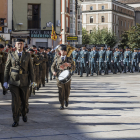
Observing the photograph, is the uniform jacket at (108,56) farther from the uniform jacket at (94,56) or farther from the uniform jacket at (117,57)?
the uniform jacket at (94,56)

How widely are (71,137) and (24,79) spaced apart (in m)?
1.88

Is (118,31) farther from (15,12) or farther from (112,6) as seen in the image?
(15,12)

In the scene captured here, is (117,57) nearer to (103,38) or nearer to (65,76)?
(65,76)

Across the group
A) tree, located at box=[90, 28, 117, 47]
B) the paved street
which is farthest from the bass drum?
tree, located at box=[90, 28, 117, 47]

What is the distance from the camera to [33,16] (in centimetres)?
3709

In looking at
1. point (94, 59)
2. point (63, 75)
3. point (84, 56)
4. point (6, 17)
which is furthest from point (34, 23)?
point (63, 75)

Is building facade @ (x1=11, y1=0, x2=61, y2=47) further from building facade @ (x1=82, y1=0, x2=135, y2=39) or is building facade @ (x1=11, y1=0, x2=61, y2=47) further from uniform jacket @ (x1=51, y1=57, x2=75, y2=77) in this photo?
building facade @ (x1=82, y1=0, x2=135, y2=39)

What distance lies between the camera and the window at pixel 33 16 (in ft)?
121

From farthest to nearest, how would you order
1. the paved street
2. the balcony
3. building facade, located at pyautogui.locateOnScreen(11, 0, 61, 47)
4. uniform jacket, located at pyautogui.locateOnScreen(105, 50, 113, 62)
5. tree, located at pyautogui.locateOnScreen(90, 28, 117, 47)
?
tree, located at pyautogui.locateOnScreen(90, 28, 117, 47) < the balcony < building facade, located at pyautogui.locateOnScreen(11, 0, 61, 47) < uniform jacket, located at pyautogui.locateOnScreen(105, 50, 113, 62) < the paved street

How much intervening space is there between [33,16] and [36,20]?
0.51m

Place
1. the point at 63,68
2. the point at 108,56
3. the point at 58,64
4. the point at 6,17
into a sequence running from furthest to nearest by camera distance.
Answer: the point at 6,17 → the point at 108,56 → the point at 58,64 → the point at 63,68

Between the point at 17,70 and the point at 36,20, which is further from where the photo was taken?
the point at 36,20

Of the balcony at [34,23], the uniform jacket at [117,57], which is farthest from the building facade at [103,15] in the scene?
the uniform jacket at [117,57]

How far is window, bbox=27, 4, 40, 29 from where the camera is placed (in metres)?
36.9
